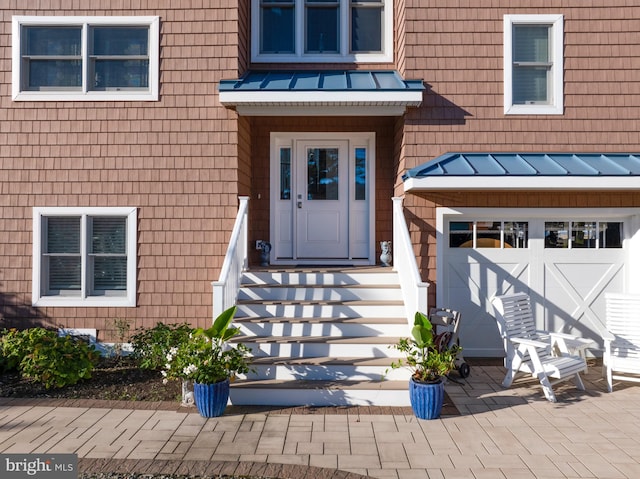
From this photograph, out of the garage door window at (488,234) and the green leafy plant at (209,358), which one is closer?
the green leafy plant at (209,358)

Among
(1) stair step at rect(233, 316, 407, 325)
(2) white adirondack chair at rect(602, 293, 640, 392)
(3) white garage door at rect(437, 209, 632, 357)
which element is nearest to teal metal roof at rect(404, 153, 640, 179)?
(3) white garage door at rect(437, 209, 632, 357)

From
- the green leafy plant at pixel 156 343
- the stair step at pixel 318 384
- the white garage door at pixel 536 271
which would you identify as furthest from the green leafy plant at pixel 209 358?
the white garage door at pixel 536 271

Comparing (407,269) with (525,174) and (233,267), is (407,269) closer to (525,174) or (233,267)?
(525,174)

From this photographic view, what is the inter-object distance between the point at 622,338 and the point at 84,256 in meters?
7.43

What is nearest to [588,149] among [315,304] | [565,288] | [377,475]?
[565,288]

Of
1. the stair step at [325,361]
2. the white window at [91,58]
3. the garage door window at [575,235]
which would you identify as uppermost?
the white window at [91,58]

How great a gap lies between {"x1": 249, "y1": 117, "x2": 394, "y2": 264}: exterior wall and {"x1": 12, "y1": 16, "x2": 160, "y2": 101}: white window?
1845 millimetres

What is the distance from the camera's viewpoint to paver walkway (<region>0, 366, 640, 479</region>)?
4.05 m

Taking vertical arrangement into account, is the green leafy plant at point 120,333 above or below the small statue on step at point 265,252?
below

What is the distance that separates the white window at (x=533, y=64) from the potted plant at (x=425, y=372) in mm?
3817

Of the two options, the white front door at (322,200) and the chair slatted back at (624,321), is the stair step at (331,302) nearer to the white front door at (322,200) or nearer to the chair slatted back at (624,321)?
the white front door at (322,200)

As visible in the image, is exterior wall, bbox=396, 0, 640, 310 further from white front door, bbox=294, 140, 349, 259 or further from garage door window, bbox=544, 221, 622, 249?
white front door, bbox=294, 140, 349, 259

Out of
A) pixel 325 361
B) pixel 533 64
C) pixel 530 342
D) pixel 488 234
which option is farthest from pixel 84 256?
pixel 533 64

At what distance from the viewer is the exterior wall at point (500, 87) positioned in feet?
→ 23.6
